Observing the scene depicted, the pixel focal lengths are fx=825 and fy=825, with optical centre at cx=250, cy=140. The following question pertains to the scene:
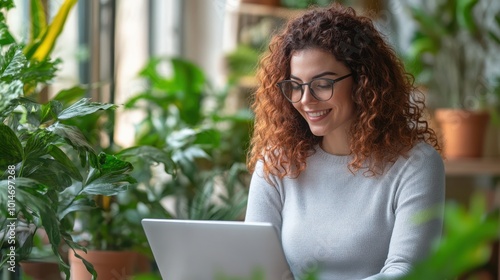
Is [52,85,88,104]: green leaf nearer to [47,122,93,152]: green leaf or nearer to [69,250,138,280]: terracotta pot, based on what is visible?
[69,250,138,280]: terracotta pot

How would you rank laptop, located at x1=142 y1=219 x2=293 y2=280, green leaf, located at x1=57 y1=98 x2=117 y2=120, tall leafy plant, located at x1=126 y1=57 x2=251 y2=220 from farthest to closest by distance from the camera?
1. tall leafy plant, located at x1=126 y1=57 x2=251 y2=220
2. green leaf, located at x1=57 y1=98 x2=117 y2=120
3. laptop, located at x1=142 y1=219 x2=293 y2=280

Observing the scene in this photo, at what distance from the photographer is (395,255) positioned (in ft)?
5.89

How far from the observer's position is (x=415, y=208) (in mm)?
1834

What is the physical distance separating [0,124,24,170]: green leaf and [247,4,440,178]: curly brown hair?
0.62m

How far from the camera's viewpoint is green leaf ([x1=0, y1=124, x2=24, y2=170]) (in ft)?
5.48

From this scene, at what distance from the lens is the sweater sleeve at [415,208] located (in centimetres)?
179

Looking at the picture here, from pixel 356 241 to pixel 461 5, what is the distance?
2.30 meters

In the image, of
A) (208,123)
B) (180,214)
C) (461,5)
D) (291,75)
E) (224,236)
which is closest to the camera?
(224,236)

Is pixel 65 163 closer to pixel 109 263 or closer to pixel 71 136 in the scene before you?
pixel 71 136

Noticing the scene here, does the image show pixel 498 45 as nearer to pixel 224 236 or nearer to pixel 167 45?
pixel 167 45

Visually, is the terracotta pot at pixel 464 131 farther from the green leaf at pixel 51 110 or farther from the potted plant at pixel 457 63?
the green leaf at pixel 51 110

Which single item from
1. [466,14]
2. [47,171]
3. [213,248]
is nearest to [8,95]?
[47,171]

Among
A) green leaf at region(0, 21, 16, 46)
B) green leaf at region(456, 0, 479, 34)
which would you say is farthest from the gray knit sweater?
Answer: green leaf at region(456, 0, 479, 34)

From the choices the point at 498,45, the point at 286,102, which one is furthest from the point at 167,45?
the point at 286,102
